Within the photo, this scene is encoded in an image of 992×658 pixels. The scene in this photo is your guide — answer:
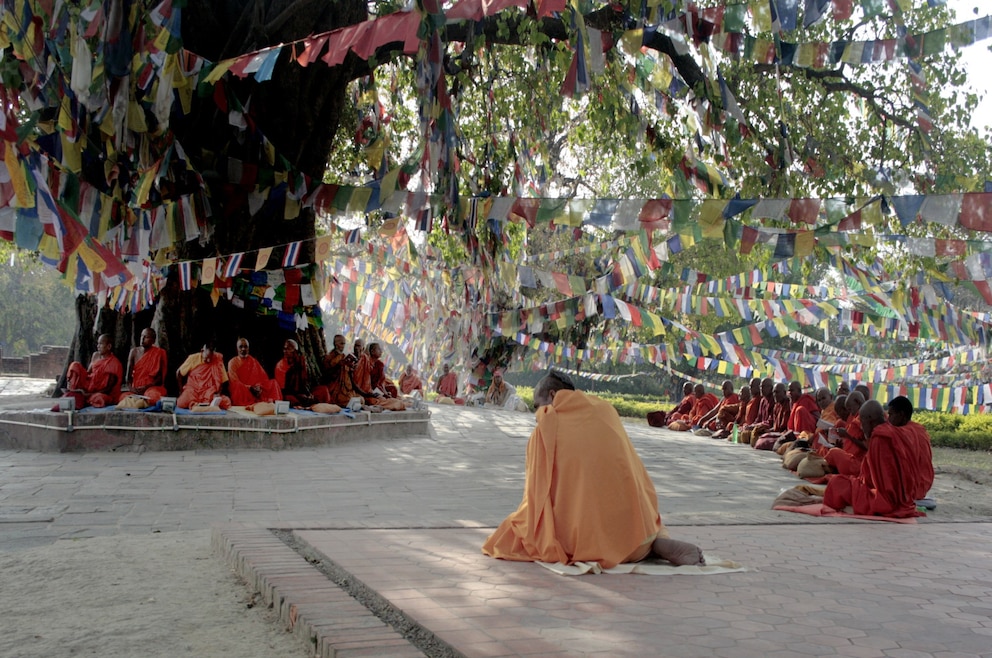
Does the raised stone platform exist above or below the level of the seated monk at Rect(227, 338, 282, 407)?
below

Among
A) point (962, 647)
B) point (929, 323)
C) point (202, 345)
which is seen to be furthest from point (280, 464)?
point (929, 323)

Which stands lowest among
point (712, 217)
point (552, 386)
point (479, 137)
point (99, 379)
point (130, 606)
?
point (130, 606)

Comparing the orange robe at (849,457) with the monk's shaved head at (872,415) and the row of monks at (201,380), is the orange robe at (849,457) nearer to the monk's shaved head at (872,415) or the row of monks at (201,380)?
the monk's shaved head at (872,415)

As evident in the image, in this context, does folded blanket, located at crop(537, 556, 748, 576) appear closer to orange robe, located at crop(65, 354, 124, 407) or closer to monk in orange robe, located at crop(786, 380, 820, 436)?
orange robe, located at crop(65, 354, 124, 407)

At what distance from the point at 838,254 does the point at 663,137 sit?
3.01 meters

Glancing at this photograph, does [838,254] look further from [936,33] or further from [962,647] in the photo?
[962,647]

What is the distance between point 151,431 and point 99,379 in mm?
1649

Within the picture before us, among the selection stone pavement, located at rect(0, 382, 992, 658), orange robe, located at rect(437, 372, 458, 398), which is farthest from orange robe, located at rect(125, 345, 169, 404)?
orange robe, located at rect(437, 372, 458, 398)

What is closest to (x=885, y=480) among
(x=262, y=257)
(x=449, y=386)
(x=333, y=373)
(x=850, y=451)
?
(x=850, y=451)

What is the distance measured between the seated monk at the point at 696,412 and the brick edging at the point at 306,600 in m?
15.0

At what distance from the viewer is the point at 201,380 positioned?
39.7ft

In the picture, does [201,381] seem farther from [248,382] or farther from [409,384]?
[409,384]

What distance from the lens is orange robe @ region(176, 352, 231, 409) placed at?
39.0 feet

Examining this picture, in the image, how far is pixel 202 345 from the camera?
13.0m
